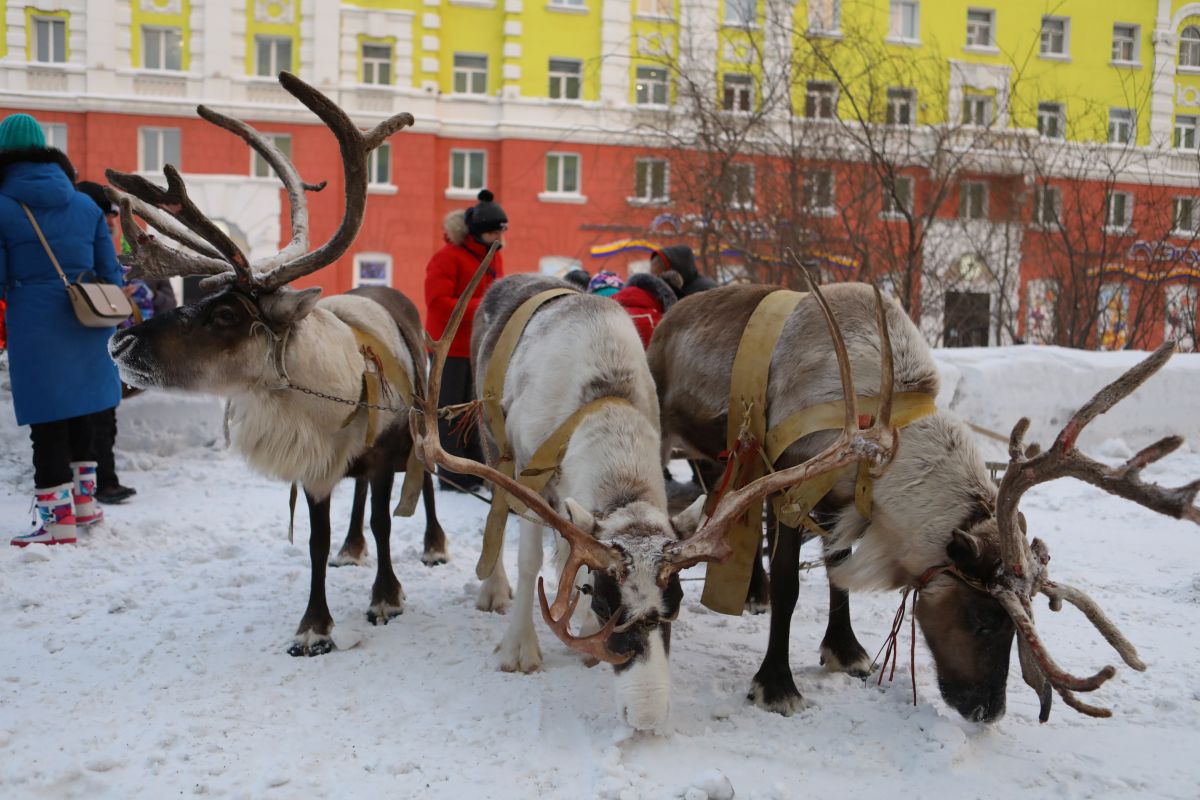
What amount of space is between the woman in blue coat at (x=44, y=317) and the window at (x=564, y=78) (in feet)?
64.5

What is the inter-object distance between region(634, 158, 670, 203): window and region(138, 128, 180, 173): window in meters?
11.2

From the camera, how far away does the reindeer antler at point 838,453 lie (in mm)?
3328

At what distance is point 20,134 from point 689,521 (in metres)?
4.69

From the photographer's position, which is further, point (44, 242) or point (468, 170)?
point (468, 170)

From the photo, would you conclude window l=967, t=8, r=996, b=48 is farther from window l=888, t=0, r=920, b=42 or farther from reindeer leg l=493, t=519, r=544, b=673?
reindeer leg l=493, t=519, r=544, b=673

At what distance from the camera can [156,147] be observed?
22578mm

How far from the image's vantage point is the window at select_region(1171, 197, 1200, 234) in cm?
1075

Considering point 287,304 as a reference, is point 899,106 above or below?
above

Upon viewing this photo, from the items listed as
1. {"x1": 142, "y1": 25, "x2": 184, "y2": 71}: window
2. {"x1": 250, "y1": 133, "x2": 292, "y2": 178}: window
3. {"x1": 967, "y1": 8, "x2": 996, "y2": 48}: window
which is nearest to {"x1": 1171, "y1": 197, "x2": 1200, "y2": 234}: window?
{"x1": 967, "y1": 8, "x2": 996, "y2": 48}: window

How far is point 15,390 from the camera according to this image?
5520 millimetres

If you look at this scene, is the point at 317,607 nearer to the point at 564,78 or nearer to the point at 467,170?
the point at 467,170

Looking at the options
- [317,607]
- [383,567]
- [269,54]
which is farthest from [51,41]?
[317,607]

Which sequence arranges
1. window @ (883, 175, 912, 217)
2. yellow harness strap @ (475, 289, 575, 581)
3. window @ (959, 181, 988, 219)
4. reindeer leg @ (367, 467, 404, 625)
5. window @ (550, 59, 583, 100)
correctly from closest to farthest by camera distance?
yellow harness strap @ (475, 289, 575, 581) → reindeer leg @ (367, 467, 404, 625) → window @ (883, 175, 912, 217) → window @ (959, 181, 988, 219) → window @ (550, 59, 583, 100)

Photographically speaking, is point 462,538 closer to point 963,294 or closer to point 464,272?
point 464,272
